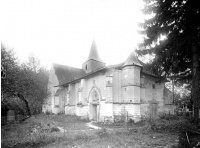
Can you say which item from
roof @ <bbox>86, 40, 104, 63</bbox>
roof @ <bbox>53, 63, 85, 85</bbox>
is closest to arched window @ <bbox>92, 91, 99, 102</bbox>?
roof @ <bbox>53, 63, 85, 85</bbox>

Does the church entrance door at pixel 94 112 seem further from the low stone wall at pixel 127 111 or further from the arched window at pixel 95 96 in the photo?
the low stone wall at pixel 127 111

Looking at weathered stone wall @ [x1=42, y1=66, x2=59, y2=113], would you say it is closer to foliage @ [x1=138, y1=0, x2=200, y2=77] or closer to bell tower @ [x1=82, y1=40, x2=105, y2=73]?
bell tower @ [x1=82, y1=40, x2=105, y2=73]

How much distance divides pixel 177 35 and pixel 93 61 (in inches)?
997

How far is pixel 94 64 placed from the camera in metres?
35.2

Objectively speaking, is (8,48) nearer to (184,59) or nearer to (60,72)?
(184,59)

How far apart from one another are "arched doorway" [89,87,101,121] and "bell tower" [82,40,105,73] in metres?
12.4

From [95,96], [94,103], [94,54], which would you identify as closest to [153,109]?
[94,103]

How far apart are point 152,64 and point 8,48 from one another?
13.8m

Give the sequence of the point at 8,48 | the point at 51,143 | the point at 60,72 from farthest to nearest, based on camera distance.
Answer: the point at 60,72, the point at 8,48, the point at 51,143

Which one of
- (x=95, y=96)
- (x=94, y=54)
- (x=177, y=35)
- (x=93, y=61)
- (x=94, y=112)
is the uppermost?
(x=94, y=54)

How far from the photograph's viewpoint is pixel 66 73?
34719 mm

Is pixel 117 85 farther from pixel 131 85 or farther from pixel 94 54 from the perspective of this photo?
pixel 94 54

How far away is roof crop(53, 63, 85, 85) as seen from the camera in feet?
109

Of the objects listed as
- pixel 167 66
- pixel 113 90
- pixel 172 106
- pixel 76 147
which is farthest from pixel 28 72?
pixel 172 106
